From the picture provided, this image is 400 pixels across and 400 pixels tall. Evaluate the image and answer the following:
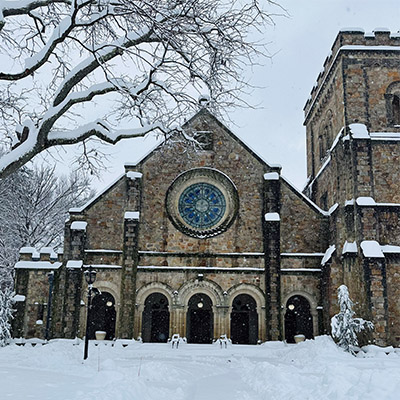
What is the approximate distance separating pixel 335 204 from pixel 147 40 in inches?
660

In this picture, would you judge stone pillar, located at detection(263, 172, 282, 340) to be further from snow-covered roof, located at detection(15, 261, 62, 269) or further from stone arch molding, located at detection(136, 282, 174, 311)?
snow-covered roof, located at detection(15, 261, 62, 269)

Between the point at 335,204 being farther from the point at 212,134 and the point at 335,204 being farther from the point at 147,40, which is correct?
the point at 147,40

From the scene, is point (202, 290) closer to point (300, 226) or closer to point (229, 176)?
point (300, 226)

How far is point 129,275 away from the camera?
2298 cm

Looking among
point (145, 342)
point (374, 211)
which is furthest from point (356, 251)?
point (145, 342)

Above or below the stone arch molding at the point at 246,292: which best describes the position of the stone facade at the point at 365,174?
above

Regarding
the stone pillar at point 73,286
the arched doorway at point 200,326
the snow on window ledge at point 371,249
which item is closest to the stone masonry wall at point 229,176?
the stone pillar at point 73,286

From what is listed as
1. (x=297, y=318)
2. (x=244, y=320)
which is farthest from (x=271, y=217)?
(x=244, y=320)

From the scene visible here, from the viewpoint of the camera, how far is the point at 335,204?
936 inches

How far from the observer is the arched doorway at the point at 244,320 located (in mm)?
23609

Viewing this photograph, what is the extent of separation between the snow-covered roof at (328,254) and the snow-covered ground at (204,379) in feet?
18.3

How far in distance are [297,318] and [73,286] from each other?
10518 millimetres

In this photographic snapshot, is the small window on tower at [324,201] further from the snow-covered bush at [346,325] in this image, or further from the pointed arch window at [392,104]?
the snow-covered bush at [346,325]

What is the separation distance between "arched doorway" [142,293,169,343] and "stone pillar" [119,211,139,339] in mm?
1079
